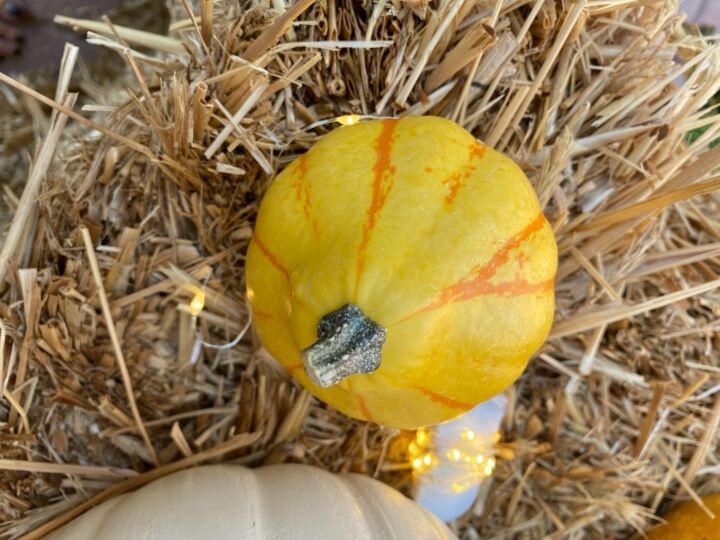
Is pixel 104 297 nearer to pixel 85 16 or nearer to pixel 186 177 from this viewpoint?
pixel 186 177

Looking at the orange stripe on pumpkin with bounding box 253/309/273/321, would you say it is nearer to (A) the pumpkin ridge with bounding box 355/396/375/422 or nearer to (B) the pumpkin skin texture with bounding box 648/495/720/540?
(A) the pumpkin ridge with bounding box 355/396/375/422

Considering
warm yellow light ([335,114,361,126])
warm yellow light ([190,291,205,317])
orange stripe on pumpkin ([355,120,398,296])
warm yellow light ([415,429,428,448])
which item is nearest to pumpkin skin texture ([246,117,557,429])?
orange stripe on pumpkin ([355,120,398,296])

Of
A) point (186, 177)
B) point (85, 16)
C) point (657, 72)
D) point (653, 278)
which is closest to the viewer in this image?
point (186, 177)

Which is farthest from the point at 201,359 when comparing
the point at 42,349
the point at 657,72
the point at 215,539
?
the point at 657,72

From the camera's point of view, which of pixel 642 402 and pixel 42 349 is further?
pixel 642 402

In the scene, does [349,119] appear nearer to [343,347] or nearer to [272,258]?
[272,258]

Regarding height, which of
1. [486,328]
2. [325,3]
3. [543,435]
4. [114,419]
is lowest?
[543,435]

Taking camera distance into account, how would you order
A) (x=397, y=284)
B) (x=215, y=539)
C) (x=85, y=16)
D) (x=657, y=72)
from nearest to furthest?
(x=397, y=284)
(x=215, y=539)
(x=657, y=72)
(x=85, y=16)
